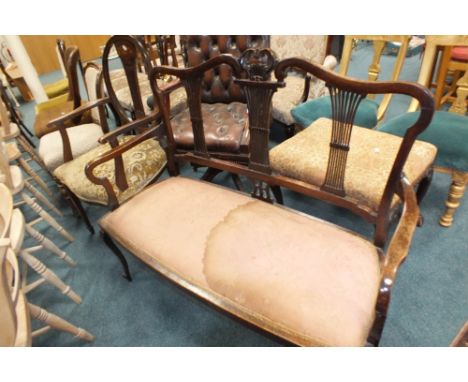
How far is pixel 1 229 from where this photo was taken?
2.98 feet

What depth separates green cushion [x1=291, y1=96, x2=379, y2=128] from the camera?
1.62 meters

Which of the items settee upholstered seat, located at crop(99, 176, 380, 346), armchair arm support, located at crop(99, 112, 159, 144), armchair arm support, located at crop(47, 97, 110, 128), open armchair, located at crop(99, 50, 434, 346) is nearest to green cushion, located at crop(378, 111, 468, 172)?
open armchair, located at crop(99, 50, 434, 346)

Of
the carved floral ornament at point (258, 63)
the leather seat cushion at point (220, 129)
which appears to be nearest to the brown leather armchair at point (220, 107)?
the leather seat cushion at point (220, 129)

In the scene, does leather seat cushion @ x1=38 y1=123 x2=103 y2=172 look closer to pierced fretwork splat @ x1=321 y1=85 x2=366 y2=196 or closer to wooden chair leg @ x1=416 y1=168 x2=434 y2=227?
pierced fretwork splat @ x1=321 y1=85 x2=366 y2=196

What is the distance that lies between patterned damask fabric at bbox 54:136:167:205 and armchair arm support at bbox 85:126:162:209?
5cm

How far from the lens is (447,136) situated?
1.36m

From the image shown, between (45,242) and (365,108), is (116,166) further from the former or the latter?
(365,108)

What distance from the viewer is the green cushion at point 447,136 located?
4.26 ft

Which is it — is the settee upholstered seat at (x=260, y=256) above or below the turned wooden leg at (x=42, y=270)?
above

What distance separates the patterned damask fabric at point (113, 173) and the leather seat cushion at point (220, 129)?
7.0 inches

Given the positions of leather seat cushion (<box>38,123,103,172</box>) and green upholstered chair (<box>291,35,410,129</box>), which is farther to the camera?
leather seat cushion (<box>38,123,103,172</box>)

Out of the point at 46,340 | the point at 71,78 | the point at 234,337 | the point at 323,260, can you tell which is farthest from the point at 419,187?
the point at 71,78

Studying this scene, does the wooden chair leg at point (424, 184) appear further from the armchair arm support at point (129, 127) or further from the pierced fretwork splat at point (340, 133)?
the armchair arm support at point (129, 127)
